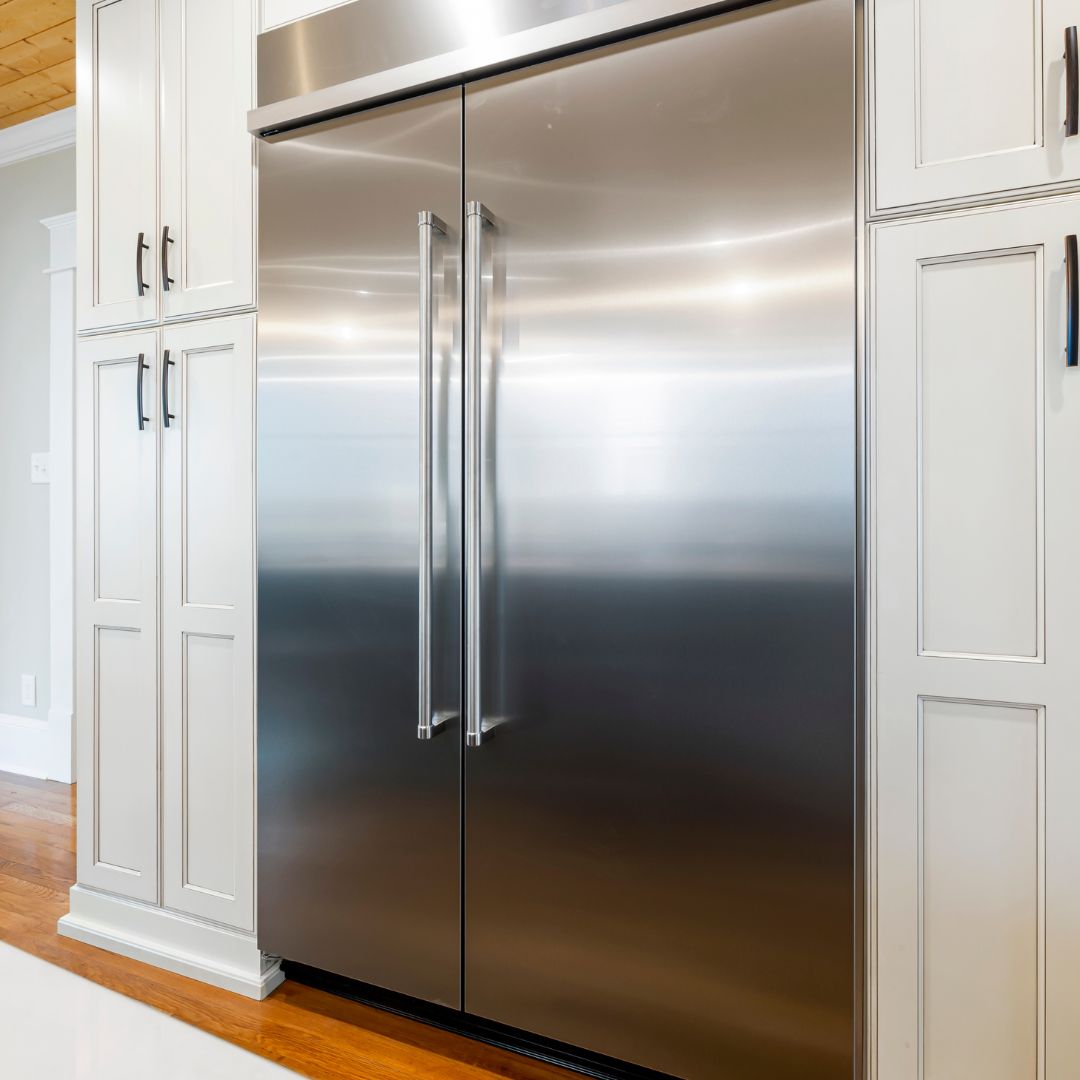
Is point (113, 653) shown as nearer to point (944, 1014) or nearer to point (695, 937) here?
point (695, 937)

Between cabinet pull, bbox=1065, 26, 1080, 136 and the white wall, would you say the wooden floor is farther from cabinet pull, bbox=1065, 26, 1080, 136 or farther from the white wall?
cabinet pull, bbox=1065, 26, 1080, 136

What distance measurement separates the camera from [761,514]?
48.4 inches

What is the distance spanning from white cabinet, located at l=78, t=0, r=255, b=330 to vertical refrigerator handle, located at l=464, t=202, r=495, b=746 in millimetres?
601

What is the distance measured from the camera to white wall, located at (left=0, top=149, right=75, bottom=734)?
10.4 feet

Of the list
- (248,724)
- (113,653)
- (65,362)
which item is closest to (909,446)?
(248,724)

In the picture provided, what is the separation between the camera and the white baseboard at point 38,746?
3.13m

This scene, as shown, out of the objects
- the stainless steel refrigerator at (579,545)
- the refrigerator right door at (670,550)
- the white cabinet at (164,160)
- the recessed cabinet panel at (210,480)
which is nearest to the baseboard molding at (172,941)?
the stainless steel refrigerator at (579,545)

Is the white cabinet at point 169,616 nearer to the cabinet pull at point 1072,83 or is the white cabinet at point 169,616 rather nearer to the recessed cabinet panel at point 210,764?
the recessed cabinet panel at point 210,764

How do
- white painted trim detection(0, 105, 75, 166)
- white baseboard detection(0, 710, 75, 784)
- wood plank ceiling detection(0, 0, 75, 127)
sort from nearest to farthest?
wood plank ceiling detection(0, 0, 75, 127), white painted trim detection(0, 105, 75, 166), white baseboard detection(0, 710, 75, 784)

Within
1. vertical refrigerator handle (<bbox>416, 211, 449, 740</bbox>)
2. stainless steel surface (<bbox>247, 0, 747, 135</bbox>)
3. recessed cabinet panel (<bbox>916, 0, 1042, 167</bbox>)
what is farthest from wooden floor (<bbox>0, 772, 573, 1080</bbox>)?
stainless steel surface (<bbox>247, 0, 747, 135</bbox>)

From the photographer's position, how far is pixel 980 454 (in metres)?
1.14

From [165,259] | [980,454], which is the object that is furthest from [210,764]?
[980,454]

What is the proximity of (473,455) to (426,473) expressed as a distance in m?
0.11

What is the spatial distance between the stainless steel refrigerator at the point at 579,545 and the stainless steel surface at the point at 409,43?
38mm
